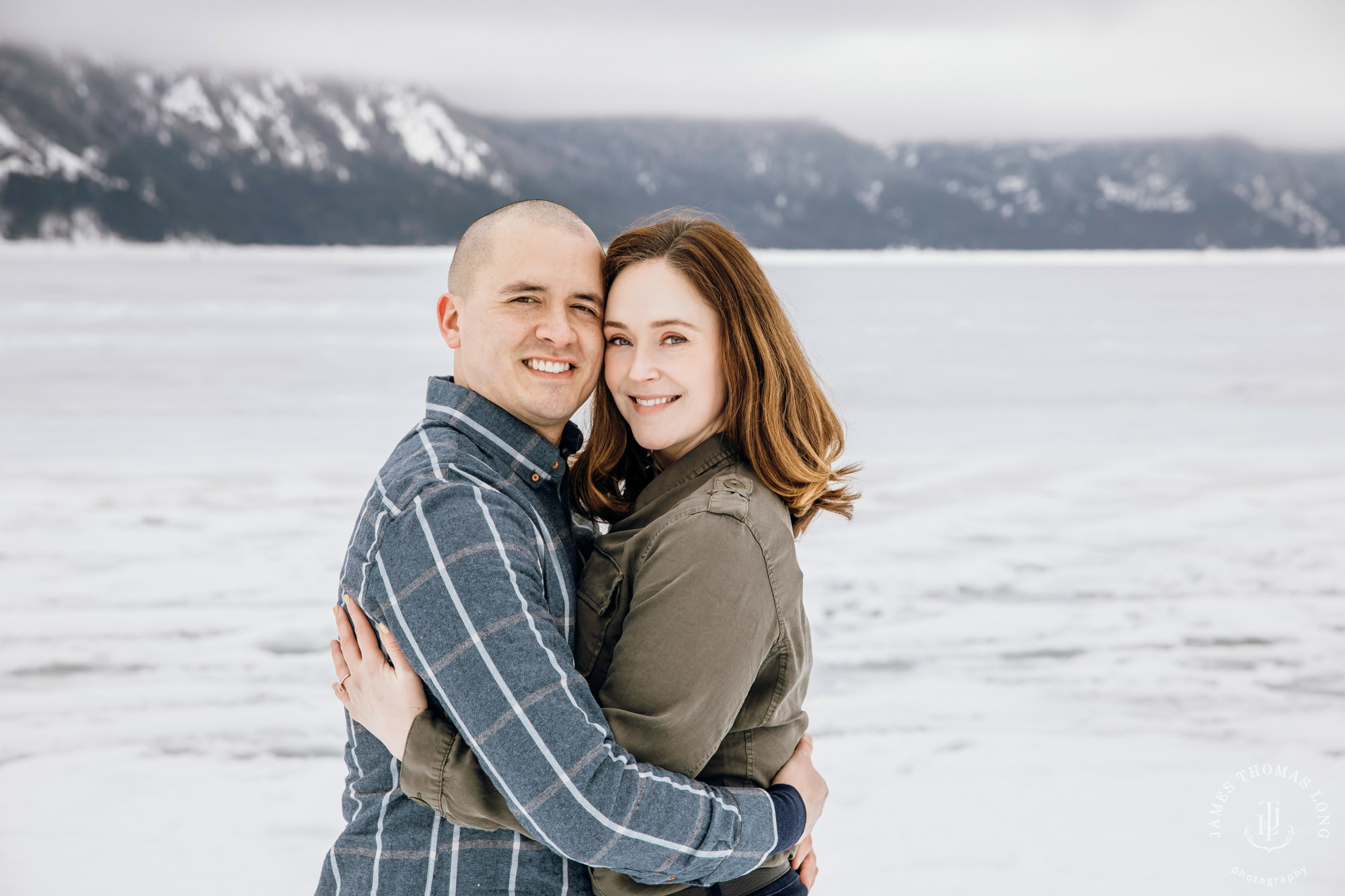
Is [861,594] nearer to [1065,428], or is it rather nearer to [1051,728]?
[1051,728]

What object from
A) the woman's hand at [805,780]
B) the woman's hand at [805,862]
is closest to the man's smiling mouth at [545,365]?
the woman's hand at [805,780]

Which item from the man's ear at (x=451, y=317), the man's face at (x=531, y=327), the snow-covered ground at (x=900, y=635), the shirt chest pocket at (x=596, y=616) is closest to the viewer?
the shirt chest pocket at (x=596, y=616)

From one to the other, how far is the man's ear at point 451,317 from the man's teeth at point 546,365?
0.18 metres

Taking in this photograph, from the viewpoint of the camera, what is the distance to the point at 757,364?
1964mm

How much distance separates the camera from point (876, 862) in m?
3.57

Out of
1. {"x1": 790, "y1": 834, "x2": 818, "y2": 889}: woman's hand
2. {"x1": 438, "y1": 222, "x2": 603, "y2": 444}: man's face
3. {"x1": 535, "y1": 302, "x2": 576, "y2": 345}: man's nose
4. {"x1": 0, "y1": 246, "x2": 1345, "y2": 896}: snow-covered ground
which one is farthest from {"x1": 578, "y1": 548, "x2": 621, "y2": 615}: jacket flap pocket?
{"x1": 0, "y1": 246, "x2": 1345, "y2": 896}: snow-covered ground

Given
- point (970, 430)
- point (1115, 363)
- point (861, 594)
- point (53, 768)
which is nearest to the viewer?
point (53, 768)

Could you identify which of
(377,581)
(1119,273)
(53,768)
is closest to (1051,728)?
(377,581)

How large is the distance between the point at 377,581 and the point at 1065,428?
11158mm

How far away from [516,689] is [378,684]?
29 cm

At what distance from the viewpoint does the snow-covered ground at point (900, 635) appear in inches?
143

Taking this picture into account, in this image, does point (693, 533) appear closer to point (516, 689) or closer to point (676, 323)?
point (516, 689)

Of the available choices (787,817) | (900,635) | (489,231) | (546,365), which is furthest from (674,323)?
(900,635)

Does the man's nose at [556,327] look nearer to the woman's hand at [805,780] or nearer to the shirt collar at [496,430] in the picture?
the shirt collar at [496,430]
